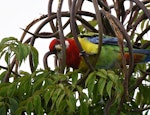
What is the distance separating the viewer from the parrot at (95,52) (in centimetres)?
113

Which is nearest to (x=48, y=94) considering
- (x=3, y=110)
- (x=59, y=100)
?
(x=59, y=100)

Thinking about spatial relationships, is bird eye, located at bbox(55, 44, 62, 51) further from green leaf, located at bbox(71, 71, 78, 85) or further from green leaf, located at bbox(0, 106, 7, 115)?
green leaf, located at bbox(0, 106, 7, 115)

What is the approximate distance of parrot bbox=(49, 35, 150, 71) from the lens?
1.13 meters

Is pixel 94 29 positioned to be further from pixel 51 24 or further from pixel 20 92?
pixel 20 92

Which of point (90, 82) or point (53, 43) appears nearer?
point (90, 82)

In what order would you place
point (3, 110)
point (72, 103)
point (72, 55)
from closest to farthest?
point (72, 103) → point (3, 110) → point (72, 55)

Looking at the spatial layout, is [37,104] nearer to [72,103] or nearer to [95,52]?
[72,103]

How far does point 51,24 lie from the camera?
1.23 m

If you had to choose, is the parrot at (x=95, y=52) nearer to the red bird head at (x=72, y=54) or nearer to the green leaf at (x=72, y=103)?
the red bird head at (x=72, y=54)

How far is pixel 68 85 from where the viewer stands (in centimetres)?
100

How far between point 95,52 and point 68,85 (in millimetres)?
151

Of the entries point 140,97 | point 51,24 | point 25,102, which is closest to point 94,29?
point 51,24

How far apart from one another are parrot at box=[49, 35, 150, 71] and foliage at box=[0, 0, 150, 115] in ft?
0.09

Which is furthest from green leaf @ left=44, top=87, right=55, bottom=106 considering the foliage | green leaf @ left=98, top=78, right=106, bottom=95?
green leaf @ left=98, top=78, right=106, bottom=95
